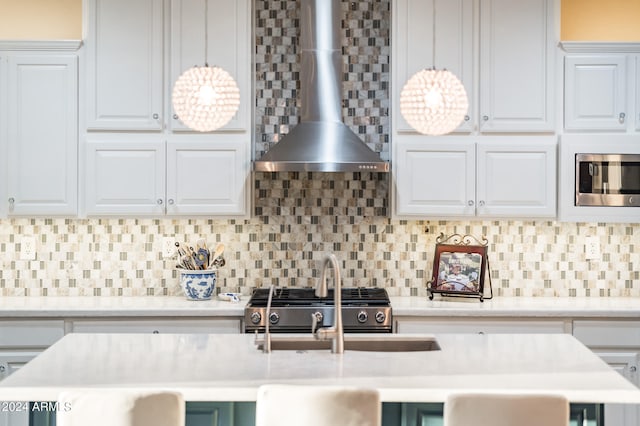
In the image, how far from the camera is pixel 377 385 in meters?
2.14

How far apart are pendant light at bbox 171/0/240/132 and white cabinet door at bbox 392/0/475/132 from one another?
947mm

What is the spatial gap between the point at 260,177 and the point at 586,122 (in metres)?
1.92

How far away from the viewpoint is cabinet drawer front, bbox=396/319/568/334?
3.88 m

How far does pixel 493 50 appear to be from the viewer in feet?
13.3

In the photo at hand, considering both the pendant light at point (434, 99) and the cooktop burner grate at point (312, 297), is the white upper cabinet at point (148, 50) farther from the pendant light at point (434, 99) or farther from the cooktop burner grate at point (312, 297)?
the cooktop burner grate at point (312, 297)

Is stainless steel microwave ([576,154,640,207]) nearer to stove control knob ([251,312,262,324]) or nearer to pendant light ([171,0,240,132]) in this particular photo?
stove control knob ([251,312,262,324])

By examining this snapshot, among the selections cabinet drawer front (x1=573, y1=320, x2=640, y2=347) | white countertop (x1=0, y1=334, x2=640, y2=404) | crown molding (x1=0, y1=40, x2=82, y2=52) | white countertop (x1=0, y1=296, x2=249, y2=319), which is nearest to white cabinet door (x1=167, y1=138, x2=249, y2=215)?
white countertop (x1=0, y1=296, x2=249, y2=319)

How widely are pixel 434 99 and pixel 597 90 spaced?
903 mm

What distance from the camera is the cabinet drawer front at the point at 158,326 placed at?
387cm

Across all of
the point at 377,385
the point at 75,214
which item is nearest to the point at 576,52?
the point at 377,385

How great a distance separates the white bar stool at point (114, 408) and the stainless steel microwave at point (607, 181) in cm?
289

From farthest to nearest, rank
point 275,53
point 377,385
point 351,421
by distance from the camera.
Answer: point 275,53 → point 377,385 → point 351,421

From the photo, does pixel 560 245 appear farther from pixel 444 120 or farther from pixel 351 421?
pixel 351 421

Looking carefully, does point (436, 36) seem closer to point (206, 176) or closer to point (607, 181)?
point (607, 181)
